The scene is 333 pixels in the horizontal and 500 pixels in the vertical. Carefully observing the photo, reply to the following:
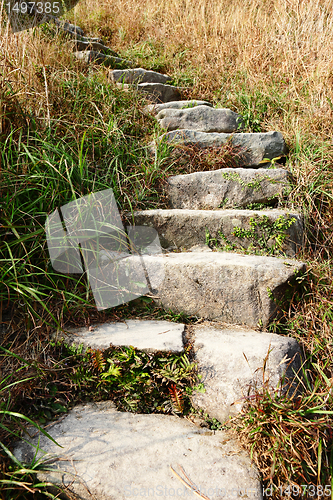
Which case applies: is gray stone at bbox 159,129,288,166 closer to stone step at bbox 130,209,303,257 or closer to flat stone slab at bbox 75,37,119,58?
stone step at bbox 130,209,303,257

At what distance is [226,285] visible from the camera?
5.63 feet

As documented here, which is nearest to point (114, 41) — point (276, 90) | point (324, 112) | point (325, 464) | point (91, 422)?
point (276, 90)

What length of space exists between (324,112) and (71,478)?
9.56 feet

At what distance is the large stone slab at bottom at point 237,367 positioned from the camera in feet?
4.41

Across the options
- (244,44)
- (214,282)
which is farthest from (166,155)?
(244,44)

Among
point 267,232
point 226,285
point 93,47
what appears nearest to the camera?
point 226,285

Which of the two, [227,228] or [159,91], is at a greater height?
[159,91]

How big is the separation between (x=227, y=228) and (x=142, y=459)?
1443mm

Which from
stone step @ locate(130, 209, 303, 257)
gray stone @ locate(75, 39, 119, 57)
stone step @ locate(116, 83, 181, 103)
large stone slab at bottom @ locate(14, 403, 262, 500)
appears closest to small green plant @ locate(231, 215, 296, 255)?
stone step @ locate(130, 209, 303, 257)

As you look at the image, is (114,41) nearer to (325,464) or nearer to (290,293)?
(290,293)

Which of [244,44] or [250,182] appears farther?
[244,44]

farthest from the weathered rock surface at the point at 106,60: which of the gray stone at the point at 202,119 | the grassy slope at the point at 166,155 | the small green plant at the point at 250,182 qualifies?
the small green plant at the point at 250,182

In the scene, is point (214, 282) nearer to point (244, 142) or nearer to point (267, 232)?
point (267, 232)

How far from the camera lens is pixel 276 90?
9.73 feet
